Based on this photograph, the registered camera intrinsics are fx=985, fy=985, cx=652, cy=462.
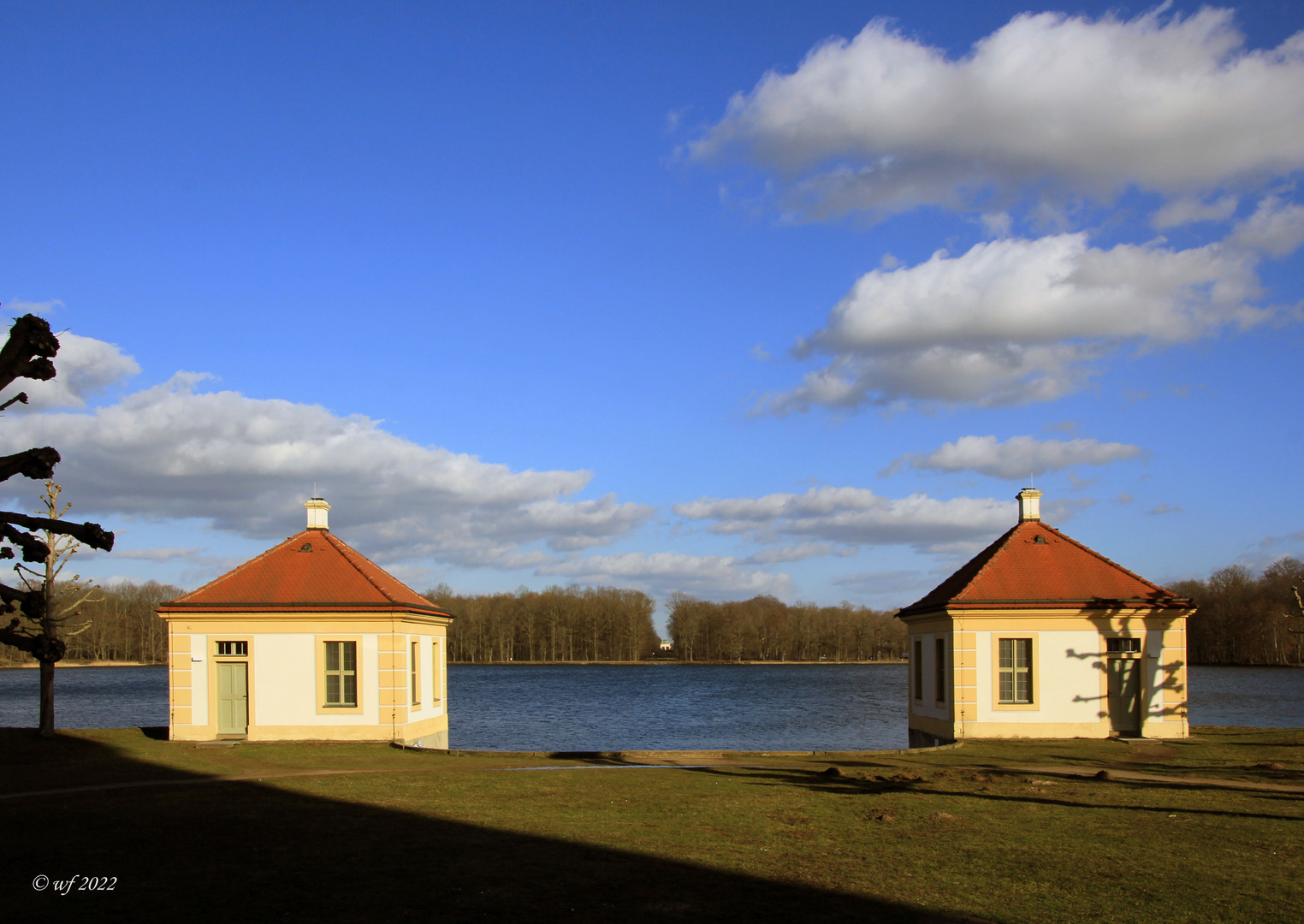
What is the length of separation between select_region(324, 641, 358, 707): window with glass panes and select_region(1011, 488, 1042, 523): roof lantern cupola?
63.2 ft

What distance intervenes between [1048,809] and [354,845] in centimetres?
A: 987

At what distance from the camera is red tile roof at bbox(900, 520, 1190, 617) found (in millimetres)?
25188

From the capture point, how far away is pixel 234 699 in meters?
25.0

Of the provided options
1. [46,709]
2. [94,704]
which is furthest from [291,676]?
[94,704]

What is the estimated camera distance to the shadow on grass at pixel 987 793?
14422 millimetres

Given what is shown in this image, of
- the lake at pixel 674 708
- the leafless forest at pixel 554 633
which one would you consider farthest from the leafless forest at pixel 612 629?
the lake at pixel 674 708

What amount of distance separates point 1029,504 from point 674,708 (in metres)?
35.1

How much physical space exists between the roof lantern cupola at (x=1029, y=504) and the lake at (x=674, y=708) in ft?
34.8

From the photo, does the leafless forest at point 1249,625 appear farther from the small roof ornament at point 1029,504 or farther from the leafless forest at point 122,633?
the leafless forest at point 122,633

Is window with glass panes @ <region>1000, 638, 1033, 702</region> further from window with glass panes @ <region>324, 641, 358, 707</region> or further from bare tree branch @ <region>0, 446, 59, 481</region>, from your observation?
bare tree branch @ <region>0, 446, 59, 481</region>

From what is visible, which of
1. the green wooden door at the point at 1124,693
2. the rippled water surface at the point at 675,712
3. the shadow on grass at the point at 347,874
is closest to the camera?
the shadow on grass at the point at 347,874

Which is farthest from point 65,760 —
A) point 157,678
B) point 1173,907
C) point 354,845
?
point 157,678

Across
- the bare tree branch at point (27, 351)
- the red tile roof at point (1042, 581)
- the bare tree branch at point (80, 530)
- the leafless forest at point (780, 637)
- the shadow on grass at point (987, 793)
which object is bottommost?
the leafless forest at point (780, 637)

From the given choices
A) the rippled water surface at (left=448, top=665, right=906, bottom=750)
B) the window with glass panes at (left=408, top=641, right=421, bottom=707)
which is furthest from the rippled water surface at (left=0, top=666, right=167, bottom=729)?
the rippled water surface at (left=448, top=665, right=906, bottom=750)
